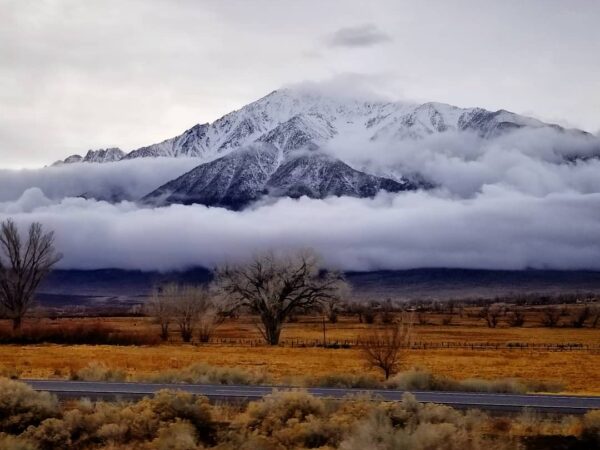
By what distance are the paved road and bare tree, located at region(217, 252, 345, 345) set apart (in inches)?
1557

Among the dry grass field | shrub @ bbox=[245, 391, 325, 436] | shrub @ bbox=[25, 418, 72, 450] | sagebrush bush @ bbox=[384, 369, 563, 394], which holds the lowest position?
the dry grass field

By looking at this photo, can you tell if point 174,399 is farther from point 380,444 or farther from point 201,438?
point 380,444

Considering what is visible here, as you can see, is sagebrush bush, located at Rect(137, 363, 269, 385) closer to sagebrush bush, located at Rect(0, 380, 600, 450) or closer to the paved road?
the paved road

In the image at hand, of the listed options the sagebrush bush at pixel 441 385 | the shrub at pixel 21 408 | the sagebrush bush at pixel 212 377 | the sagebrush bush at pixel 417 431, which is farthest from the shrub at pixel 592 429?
the sagebrush bush at pixel 212 377

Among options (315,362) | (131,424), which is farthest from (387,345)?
(131,424)

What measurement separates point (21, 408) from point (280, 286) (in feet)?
168

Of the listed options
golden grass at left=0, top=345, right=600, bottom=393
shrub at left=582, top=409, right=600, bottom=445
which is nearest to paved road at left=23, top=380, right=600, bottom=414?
shrub at left=582, top=409, right=600, bottom=445

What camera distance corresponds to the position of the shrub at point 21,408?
74.3ft

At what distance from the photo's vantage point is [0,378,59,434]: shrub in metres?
22.7

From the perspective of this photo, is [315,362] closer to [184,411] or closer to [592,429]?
[184,411]

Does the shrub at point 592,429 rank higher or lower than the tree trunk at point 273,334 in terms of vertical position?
higher

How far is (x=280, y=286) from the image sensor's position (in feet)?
243

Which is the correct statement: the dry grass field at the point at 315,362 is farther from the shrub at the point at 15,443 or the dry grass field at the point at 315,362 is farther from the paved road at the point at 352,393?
the shrub at the point at 15,443

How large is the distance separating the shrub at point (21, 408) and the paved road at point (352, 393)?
4858 mm
